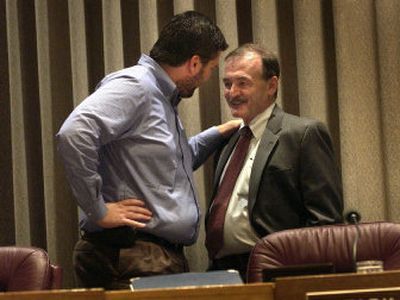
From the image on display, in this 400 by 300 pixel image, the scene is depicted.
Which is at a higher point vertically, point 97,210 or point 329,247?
point 97,210

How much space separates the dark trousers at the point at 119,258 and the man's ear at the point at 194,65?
0.69m

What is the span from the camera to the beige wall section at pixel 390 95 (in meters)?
3.62

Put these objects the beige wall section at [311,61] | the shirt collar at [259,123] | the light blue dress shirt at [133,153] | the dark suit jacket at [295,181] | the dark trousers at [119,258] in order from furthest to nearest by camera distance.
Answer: the beige wall section at [311,61] < the shirt collar at [259,123] < the dark suit jacket at [295,181] < the dark trousers at [119,258] < the light blue dress shirt at [133,153]

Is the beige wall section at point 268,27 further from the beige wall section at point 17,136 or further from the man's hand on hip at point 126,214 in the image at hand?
the beige wall section at point 17,136

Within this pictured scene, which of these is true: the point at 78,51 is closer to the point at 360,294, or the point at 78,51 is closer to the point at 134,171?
the point at 134,171

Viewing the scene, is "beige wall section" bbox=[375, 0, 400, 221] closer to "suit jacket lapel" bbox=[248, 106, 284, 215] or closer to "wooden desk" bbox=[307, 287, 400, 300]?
"suit jacket lapel" bbox=[248, 106, 284, 215]

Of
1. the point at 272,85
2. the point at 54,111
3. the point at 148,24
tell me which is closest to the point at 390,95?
the point at 272,85

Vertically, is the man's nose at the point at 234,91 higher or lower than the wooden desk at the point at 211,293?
higher

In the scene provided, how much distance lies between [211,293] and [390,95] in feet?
6.94

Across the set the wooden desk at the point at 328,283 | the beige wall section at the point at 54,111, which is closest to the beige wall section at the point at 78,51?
the beige wall section at the point at 54,111

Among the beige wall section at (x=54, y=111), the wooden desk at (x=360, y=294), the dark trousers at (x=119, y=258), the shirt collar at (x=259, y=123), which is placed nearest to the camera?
the wooden desk at (x=360, y=294)

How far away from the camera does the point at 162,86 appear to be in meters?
3.30

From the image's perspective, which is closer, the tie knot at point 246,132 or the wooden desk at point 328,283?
the wooden desk at point 328,283

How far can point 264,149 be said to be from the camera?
341 centimetres
